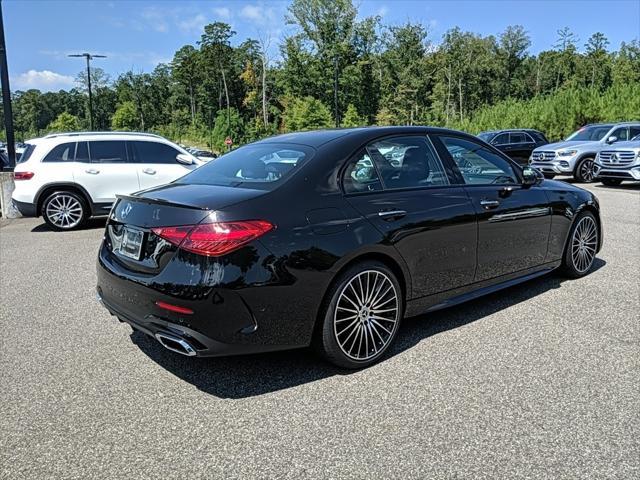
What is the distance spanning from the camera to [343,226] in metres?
3.51

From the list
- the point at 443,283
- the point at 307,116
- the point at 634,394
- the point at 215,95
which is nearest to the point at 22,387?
the point at 443,283

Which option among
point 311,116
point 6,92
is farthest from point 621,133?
point 311,116

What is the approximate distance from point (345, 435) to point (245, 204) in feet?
4.59

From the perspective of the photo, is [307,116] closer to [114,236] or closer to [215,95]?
[215,95]

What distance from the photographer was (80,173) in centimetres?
998

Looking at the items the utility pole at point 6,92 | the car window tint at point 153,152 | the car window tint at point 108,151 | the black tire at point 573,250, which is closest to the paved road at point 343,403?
the black tire at point 573,250

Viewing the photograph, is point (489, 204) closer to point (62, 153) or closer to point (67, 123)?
point (62, 153)

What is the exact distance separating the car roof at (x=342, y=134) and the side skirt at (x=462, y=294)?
49.8 inches

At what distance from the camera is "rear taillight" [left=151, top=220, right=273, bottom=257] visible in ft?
10.2

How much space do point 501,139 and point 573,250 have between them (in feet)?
55.1

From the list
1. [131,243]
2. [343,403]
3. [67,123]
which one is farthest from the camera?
[67,123]

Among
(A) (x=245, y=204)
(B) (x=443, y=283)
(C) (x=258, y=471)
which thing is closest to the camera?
(C) (x=258, y=471)

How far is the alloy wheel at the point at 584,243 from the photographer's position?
5.70 meters

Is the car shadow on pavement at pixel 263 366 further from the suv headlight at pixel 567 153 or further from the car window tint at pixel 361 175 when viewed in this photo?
the suv headlight at pixel 567 153
